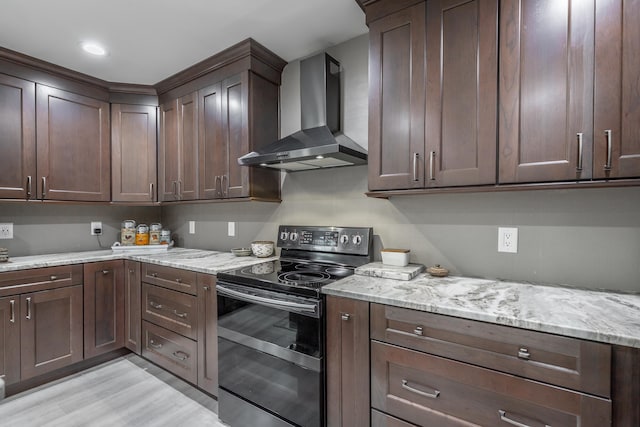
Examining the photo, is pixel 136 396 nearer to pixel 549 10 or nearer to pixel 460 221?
pixel 460 221

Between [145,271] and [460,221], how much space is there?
7.63 feet

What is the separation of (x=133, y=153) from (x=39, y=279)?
127 centimetres

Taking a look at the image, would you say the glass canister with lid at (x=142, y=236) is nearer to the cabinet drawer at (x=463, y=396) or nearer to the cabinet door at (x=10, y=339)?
the cabinet door at (x=10, y=339)

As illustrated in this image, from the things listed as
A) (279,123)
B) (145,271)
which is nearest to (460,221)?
(279,123)

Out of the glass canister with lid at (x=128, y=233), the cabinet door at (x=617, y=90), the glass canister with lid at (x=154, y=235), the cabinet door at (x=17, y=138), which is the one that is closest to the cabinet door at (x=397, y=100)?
the cabinet door at (x=617, y=90)

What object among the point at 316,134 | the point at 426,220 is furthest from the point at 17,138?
the point at 426,220

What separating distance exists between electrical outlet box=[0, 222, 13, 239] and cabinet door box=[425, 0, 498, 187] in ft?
10.6

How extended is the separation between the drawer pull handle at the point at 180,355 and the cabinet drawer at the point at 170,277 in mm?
440

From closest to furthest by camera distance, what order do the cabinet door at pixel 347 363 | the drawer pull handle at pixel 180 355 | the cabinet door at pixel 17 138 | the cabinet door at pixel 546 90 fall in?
1. the cabinet door at pixel 546 90
2. the cabinet door at pixel 347 363
3. the drawer pull handle at pixel 180 355
4. the cabinet door at pixel 17 138

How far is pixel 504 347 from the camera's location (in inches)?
43.3

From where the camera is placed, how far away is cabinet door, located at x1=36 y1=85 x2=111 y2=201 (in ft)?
8.14

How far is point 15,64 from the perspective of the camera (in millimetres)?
2322

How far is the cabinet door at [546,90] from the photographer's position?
1.22 meters

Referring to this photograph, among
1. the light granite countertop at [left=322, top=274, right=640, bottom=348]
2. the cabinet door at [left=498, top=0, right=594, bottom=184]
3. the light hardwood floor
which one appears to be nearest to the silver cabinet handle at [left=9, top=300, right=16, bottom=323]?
the light hardwood floor
